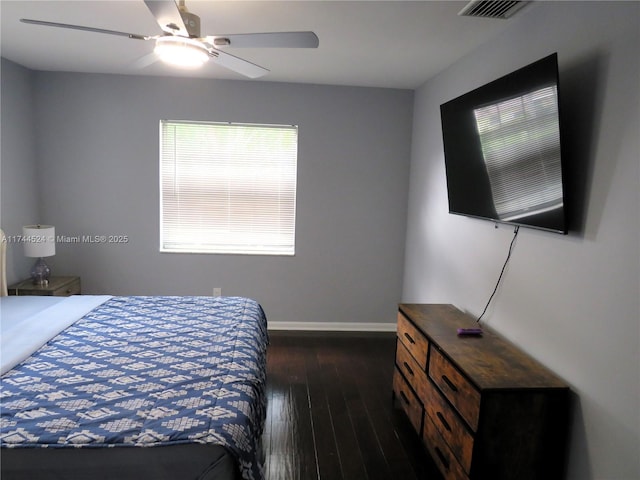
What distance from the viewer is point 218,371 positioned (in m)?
1.87

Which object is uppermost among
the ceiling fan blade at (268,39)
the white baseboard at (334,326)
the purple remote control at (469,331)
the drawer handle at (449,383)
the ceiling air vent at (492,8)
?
the ceiling air vent at (492,8)

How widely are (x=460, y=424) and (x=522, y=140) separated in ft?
4.61

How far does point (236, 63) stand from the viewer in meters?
2.23

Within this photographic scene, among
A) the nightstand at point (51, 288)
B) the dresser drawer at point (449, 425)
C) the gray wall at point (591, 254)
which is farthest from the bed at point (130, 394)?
the gray wall at point (591, 254)

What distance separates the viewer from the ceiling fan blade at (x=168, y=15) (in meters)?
1.52

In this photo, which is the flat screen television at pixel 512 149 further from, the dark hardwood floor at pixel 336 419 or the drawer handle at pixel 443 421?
the dark hardwood floor at pixel 336 419

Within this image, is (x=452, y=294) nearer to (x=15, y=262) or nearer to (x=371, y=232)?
(x=371, y=232)

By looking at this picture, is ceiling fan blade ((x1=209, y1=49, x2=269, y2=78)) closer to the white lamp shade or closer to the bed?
the bed

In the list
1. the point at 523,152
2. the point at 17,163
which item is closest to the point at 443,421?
the point at 523,152

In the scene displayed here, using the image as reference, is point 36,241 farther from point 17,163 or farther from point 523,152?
point 523,152

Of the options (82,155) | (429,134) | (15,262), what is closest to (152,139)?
(82,155)

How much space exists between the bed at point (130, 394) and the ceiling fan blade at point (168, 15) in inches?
62.2

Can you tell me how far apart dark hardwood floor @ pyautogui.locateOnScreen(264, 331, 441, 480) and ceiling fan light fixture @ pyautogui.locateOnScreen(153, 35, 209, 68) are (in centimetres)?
222

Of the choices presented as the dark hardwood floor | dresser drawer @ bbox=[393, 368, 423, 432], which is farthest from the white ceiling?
the dark hardwood floor
